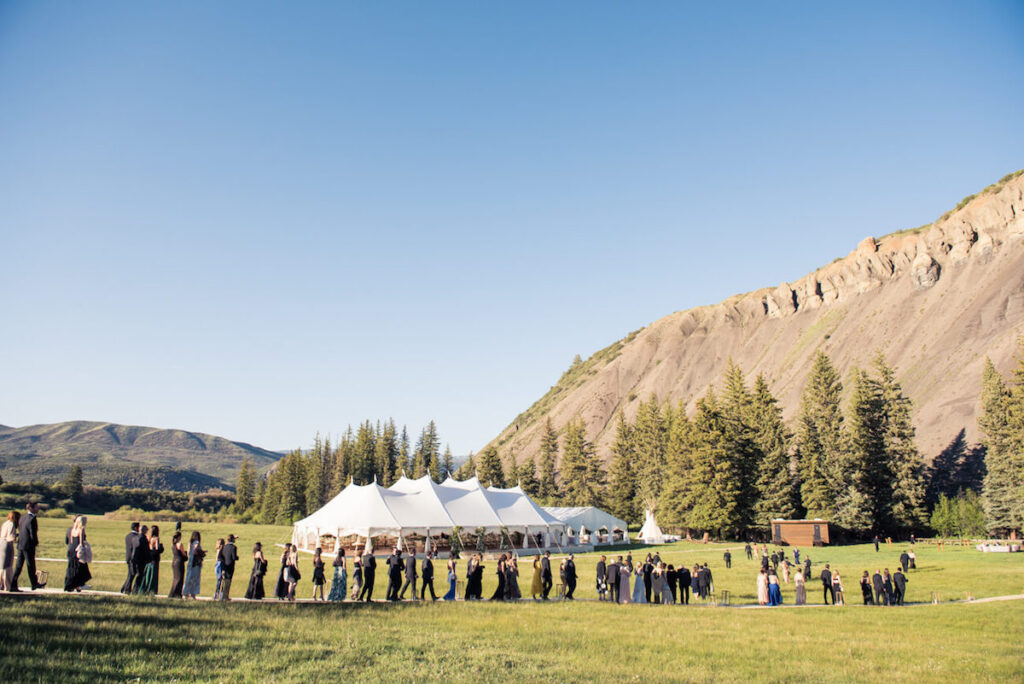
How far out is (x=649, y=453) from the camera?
72.2 metres

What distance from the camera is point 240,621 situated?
11.5m

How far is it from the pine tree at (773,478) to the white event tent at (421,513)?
67.6ft

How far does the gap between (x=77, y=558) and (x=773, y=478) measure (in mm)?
54950

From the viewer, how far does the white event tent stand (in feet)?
124

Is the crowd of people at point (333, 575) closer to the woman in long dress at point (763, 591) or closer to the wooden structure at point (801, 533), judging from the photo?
the woman in long dress at point (763, 591)

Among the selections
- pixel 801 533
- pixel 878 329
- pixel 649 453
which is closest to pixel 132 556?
pixel 801 533

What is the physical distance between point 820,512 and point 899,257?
3023 inches

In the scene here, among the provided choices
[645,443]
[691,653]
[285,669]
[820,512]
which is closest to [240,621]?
[285,669]

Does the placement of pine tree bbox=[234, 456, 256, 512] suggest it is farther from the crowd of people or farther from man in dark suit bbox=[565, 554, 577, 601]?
man in dark suit bbox=[565, 554, 577, 601]

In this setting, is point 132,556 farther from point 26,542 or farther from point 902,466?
point 902,466

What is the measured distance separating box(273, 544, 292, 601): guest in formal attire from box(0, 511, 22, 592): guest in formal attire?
4.98 metres

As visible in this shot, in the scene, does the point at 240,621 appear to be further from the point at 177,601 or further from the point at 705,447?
the point at 705,447

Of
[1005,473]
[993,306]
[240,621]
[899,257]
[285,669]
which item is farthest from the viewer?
[899,257]

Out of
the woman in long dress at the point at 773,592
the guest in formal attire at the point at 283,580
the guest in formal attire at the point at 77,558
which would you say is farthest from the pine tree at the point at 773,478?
the guest in formal attire at the point at 77,558
